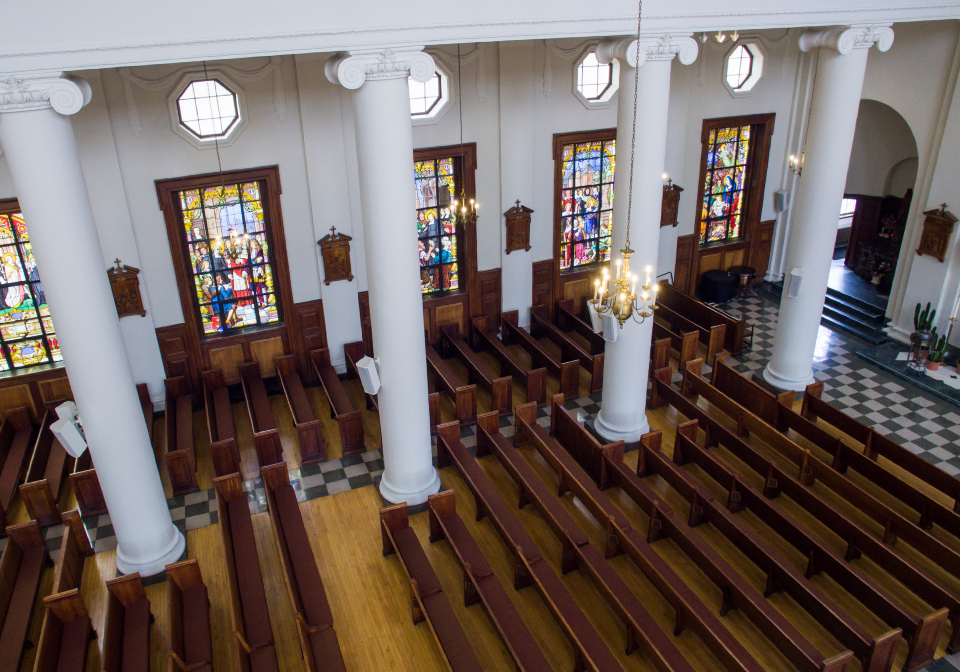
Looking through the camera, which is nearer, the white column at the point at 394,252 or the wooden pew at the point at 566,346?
the white column at the point at 394,252

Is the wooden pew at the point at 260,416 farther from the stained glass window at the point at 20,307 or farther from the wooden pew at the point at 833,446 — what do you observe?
the wooden pew at the point at 833,446

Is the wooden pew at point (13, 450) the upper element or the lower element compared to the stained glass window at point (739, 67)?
lower

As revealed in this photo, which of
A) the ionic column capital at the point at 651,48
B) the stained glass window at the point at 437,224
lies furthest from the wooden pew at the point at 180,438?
the ionic column capital at the point at 651,48

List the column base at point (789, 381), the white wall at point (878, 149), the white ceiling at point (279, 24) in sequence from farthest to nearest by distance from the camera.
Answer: the white wall at point (878, 149) < the column base at point (789, 381) < the white ceiling at point (279, 24)

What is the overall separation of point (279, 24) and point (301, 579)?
5635 millimetres

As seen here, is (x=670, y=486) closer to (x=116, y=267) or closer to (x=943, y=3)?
(x=943, y=3)

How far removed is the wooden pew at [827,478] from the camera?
7891 millimetres

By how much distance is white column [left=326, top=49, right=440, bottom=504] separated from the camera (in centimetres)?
748

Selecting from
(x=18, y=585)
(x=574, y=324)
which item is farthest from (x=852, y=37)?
(x=18, y=585)

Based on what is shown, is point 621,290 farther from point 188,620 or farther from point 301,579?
point 188,620

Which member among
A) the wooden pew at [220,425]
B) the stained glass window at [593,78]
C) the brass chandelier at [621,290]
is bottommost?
the wooden pew at [220,425]

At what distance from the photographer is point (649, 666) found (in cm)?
733

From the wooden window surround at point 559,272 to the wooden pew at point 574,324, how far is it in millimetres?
259

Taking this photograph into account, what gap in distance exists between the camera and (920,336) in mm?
12492
